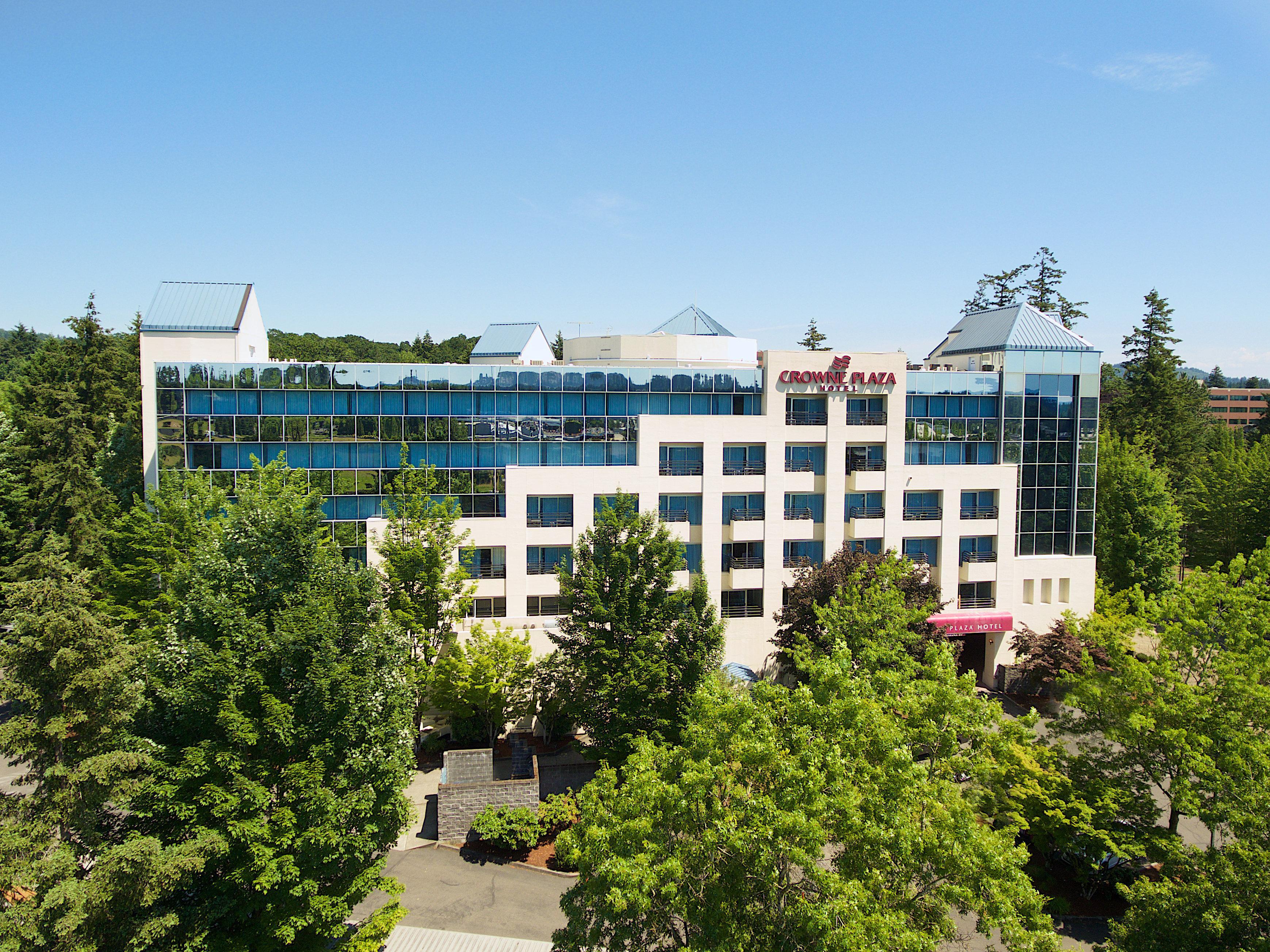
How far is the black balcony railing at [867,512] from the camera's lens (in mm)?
47719

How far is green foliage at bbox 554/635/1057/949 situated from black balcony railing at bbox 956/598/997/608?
30.8 metres

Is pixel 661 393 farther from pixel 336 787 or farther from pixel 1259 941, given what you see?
pixel 1259 941

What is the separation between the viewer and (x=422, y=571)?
3716 centimetres

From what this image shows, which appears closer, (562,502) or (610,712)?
(610,712)

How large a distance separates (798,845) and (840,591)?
20233 mm

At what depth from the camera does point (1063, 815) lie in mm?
28594

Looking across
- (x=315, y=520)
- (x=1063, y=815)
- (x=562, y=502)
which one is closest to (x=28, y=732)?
(x=315, y=520)

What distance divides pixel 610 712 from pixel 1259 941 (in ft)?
71.0

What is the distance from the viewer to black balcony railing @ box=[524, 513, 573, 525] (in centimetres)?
4400

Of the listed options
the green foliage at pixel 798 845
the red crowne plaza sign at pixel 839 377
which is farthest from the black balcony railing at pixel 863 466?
the green foliage at pixel 798 845

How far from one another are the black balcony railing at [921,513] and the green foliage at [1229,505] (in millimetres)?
31602

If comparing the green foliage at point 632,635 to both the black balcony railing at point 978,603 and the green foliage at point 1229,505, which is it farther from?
the green foliage at point 1229,505

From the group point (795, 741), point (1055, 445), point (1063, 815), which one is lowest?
point (1063, 815)

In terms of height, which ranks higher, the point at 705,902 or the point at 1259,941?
the point at 705,902
